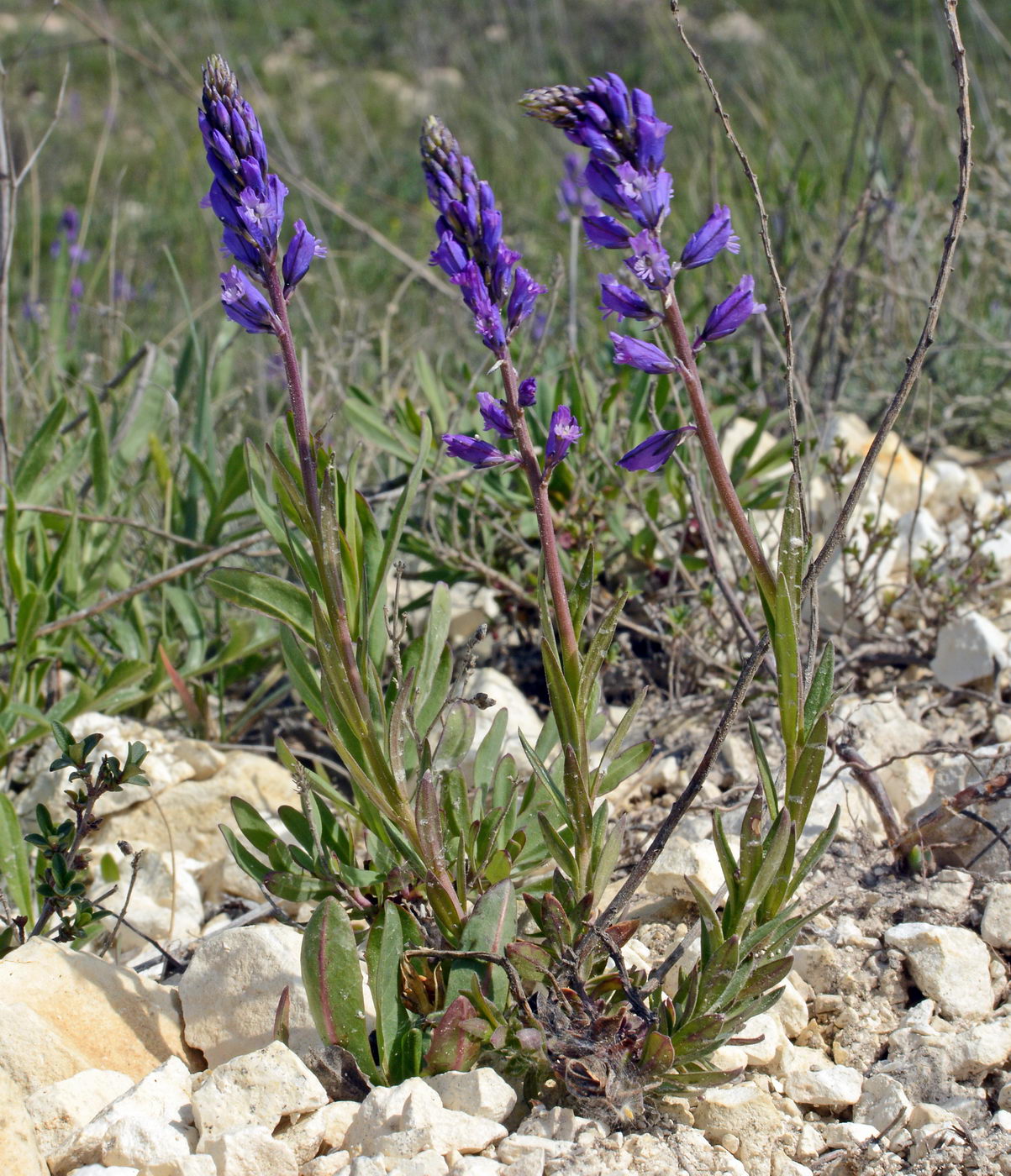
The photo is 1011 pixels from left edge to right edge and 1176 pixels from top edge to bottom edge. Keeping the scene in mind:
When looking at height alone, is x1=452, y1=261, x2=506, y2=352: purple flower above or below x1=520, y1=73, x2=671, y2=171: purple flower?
below

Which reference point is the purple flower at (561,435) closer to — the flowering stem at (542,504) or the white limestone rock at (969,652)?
the flowering stem at (542,504)

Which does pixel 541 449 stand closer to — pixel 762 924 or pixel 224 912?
pixel 224 912

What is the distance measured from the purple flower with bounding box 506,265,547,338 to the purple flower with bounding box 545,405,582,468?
0.15 m

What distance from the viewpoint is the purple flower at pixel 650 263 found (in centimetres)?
138

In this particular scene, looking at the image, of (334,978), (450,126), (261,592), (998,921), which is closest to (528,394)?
(261,592)

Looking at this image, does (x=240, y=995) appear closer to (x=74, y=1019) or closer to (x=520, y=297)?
(x=74, y=1019)

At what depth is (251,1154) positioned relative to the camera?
55.2 inches

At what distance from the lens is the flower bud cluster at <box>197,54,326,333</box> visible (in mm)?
1463

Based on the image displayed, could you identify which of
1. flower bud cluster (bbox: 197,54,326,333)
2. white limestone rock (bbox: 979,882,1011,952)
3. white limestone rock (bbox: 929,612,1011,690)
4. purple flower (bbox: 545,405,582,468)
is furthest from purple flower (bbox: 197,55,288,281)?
white limestone rock (bbox: 929,612,1011,690)

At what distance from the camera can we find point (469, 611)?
3.13 meters

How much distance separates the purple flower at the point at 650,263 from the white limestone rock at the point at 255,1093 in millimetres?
1130

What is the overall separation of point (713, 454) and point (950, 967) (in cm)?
96

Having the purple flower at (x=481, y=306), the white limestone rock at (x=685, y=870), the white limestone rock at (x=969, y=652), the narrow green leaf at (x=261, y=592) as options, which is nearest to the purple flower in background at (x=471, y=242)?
the purple flower at (x=481, y=306)

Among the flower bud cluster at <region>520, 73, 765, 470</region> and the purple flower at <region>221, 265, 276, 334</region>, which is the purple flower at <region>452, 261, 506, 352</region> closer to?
the flower bud cluster at <region>520, 73, 765, 470</region>
